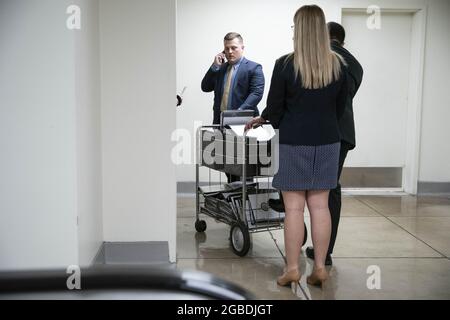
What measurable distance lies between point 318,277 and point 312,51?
1.40 meters

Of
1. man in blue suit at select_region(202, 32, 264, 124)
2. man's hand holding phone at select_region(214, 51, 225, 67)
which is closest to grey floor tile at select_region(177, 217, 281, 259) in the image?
man in blue suit at select_region(202, 32, 264, 124)

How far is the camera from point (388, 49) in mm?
6598

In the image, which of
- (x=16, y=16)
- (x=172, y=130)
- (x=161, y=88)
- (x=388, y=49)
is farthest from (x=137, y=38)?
(x=388, y=49)

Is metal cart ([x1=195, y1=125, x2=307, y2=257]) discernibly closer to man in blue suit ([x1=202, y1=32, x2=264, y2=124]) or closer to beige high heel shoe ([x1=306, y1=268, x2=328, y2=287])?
man in blue suit ([x1=202, y1=32, x2=264, y2=124])

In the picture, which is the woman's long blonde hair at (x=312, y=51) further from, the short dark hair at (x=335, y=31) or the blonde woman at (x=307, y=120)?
the short dark hair at (x=335, y=31)

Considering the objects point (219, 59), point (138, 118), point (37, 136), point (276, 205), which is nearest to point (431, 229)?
point (276, 205)

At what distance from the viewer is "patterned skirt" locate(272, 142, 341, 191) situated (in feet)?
9.96

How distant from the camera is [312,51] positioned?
2916mm

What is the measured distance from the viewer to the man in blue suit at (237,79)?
15.7 ft

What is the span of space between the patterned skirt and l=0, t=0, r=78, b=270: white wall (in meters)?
1.23

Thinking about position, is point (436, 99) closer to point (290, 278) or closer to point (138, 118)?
point (290, 278)

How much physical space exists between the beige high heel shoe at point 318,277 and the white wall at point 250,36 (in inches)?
133

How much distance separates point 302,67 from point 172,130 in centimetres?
108
